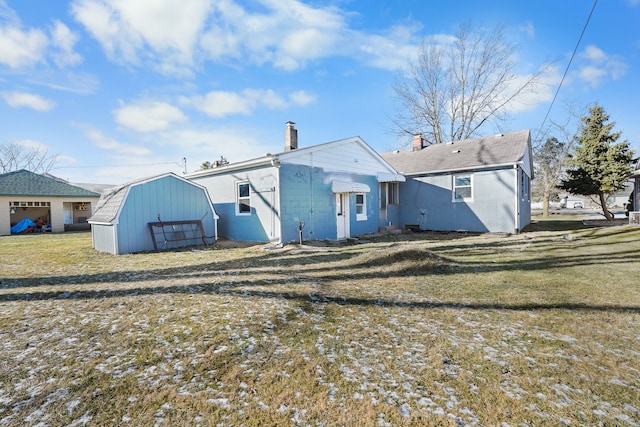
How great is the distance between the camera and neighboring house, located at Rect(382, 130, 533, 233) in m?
12.8

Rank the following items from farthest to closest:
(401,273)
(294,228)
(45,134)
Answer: (45,134), (294,228), (401,273)

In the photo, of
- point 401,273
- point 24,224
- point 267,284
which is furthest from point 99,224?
point 24,224

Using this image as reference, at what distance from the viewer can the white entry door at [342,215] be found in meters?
12.2

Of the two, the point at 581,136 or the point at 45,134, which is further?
the point at 45,134

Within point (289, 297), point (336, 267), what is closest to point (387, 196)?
point (336, 267)

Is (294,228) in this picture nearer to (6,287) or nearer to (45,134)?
(6,287)

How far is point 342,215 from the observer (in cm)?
1242

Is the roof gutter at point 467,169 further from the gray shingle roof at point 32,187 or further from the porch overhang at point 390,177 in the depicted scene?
the gray shingle roof at point 32,187

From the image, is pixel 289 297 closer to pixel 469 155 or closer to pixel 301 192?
pixel 301 192

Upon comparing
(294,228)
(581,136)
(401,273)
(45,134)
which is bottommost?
(401,273)

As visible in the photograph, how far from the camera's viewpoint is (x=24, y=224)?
1859 cm

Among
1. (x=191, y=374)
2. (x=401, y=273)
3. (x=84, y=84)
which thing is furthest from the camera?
(x=84, y=84)

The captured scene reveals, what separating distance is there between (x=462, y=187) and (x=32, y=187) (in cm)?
2516

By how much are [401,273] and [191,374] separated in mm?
4643
